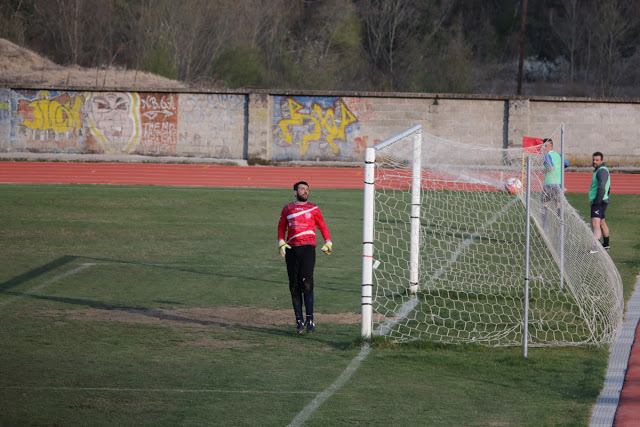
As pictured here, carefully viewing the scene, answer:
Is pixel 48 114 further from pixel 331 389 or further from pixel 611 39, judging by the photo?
pixel 611 39

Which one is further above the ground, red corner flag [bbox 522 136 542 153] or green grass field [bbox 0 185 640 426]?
red corner flag [bbox 522 136 542 153]

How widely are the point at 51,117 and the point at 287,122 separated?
9465 millimetres

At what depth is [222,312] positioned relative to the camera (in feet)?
32.9

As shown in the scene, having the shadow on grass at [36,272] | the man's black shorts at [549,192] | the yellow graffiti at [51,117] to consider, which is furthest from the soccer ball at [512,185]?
the yellow graffiti at [51,117]

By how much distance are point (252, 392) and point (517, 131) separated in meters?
25.9


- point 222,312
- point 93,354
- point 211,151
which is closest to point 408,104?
point 211,151

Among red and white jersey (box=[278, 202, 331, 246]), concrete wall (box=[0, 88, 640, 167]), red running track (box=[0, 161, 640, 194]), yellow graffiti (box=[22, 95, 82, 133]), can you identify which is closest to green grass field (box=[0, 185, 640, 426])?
red and white jersey (box=[278, 202, 331, 246])

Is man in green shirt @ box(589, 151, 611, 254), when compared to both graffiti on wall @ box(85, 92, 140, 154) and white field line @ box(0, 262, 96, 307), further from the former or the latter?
graffiti on wall @ box(85, 92, 140, 154)

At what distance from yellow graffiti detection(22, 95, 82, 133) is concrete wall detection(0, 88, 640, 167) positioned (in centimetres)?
4

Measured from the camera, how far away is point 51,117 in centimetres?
3170

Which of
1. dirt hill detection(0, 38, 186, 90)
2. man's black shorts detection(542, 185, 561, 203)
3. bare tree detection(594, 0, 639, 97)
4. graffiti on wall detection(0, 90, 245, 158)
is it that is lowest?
man's black shorts detection(542, 185, 561, 203)

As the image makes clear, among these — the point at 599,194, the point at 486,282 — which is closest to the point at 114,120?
the point at 599,194

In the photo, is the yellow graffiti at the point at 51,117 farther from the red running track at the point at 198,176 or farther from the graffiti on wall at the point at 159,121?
the graffiti on wall at the point at 159,121

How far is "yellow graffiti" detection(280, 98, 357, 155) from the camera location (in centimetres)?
3136
